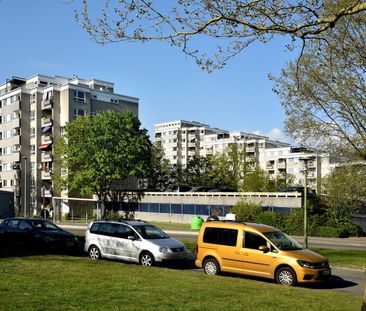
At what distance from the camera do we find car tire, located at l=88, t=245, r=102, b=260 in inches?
750

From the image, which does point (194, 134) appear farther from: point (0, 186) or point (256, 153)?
point (0, 186)

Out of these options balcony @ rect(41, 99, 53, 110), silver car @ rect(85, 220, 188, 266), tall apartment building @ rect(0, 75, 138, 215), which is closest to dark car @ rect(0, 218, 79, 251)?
silver car @ rect(85, 220, 188, 266)

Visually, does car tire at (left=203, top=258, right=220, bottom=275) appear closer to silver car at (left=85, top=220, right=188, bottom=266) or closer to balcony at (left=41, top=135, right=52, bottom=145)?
silver car at (left=85, top=220, right=188, bottom=266)

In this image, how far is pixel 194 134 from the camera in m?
143

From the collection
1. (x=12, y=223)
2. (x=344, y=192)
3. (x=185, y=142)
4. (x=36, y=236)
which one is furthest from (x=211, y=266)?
(x=185, y=142)

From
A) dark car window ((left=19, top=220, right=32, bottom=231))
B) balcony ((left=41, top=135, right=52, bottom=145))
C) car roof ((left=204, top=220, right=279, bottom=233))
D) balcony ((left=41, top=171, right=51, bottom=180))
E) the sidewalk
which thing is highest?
balcony ((left=41, top=135, right=52, bottom=145))

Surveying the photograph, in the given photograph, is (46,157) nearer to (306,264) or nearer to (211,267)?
(211,267)

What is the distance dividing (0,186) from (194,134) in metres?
66.5

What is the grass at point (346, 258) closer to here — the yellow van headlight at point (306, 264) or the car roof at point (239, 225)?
the car roof at point (239, 225)

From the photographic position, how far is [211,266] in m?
16.1

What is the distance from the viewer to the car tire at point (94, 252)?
19.1 meters

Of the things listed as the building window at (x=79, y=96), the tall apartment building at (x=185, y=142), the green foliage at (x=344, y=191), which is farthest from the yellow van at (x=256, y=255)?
the tall apartment building at (x=185, y=142)

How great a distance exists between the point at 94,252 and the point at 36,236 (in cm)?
430

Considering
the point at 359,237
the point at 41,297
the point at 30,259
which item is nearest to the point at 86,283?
the point at 41,297
